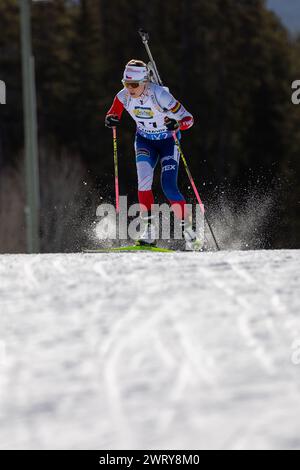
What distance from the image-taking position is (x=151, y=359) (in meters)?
3.19

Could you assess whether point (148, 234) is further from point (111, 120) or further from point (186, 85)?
point (186, 85)

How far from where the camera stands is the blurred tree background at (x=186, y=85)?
2769 cm

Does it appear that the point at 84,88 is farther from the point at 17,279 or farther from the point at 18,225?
the point at 17,279

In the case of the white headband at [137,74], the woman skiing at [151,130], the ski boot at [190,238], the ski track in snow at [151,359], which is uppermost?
the white headband at [137,74]

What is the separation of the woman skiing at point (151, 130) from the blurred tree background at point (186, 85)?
58.1ft

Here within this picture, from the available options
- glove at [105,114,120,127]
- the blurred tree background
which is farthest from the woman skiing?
the blurred tree background

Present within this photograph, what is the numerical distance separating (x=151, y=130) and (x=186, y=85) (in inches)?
881

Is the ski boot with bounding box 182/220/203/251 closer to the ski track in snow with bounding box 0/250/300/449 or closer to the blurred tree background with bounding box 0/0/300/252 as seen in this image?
the ski track in snow with bounding box 0/250/300/449

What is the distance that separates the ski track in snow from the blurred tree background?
21.0 meters

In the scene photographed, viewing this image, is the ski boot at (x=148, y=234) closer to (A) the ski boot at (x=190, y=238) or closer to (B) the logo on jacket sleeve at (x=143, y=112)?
(A) the ski boot at (x=190, y=238)

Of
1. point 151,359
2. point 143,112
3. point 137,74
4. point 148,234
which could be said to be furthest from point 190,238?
point 151,359

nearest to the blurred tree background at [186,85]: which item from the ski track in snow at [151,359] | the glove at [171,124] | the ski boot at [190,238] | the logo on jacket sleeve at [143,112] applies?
the ski boot at [190,238]

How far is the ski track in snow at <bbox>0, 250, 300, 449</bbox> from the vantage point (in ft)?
8.63
